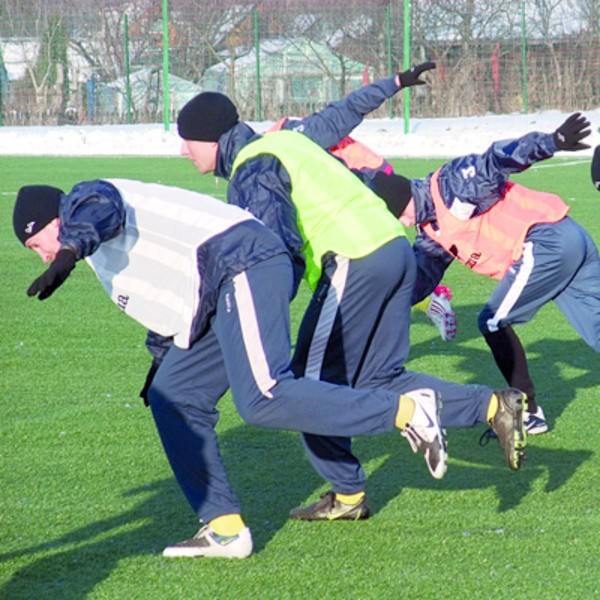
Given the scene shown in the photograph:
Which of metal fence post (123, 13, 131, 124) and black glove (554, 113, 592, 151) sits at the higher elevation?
black glove (554, 113, 592, 151)

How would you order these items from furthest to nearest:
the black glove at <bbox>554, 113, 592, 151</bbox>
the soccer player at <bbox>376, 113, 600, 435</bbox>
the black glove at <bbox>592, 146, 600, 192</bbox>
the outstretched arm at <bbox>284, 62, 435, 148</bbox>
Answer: the outstretched arm at <bbox>284, 62, 435, 148</bbox> < the black glove at <bbox>592, 146, 600, 192</bbox> < the soccer player at <bbox>376, 113, 600, 435</bbox> < the black glove at <bbox>554, 113, 592, 151</bbox>

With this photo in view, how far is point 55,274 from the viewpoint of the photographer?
14.3ft

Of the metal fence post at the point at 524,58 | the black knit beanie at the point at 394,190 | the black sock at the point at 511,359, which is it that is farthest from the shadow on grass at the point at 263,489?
the metal fence post at the point at 524,58

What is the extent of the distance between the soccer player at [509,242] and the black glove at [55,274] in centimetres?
254

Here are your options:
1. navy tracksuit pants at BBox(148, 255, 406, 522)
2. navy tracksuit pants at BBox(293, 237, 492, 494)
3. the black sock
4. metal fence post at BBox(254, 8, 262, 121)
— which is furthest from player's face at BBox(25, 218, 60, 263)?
metal fence post at BBox(254, 8, 262, 121)

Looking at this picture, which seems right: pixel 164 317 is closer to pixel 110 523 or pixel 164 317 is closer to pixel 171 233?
pixel 171 233

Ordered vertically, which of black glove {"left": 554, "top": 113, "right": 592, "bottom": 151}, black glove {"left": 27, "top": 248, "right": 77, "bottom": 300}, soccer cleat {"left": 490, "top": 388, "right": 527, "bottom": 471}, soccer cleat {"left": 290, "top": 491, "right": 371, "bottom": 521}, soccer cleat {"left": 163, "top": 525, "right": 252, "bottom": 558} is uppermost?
black glove {"left": 554, "top": 113, "right": 592, "bottom": 151}

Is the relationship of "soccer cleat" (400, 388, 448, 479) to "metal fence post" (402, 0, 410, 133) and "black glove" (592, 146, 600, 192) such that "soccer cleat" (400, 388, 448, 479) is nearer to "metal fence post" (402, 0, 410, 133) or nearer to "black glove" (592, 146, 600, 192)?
"black glove" (592, 146, 600, 192)

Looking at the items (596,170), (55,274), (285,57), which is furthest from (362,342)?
(285,57)

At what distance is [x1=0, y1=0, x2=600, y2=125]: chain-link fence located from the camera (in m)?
30.9

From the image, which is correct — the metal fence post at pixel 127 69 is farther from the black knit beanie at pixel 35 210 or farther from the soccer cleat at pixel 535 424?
the black knit beanie at pixel 35 210

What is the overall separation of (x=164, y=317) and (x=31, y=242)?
572 millimetres

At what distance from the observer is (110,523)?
536cm

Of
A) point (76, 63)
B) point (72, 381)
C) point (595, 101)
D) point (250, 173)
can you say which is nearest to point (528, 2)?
point (595, 101)
